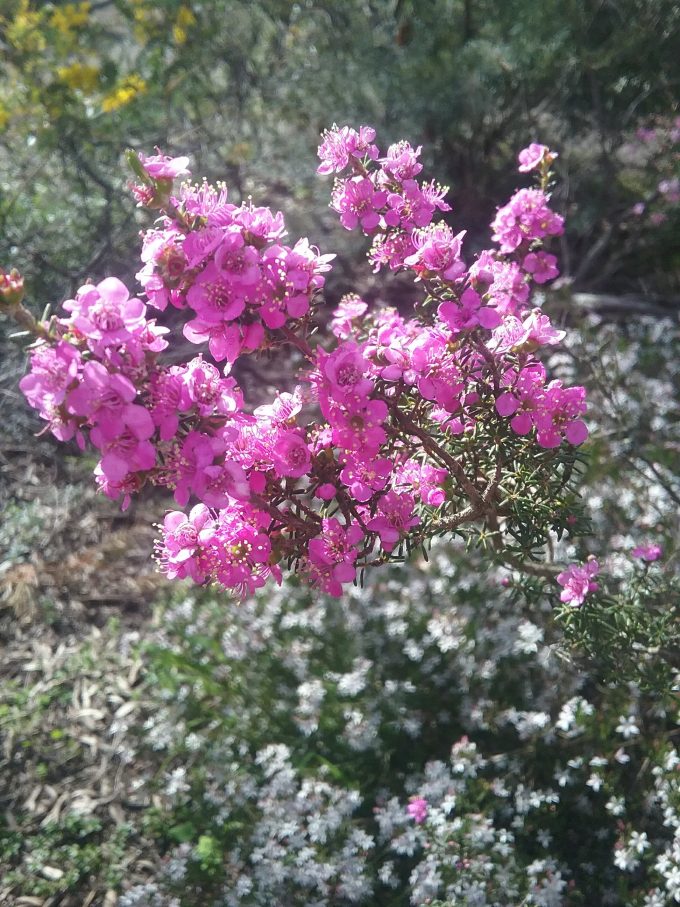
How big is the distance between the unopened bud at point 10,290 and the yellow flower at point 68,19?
14.2 ft

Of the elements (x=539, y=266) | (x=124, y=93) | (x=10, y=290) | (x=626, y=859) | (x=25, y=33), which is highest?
(x=25, y=33)

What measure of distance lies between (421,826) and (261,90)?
4562 mm

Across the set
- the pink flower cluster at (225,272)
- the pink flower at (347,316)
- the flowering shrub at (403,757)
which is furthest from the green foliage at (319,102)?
the pink flower cluster at (225,272)

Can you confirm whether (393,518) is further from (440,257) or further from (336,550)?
(440,257)

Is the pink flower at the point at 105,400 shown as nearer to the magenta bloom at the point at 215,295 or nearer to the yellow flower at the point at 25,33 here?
the magenta bloom at the point at 215,295

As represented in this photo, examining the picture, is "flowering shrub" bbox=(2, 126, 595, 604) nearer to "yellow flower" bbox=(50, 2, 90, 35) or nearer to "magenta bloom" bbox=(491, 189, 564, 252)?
"magenta bloom" bbox=(491, 189, 564, 252)

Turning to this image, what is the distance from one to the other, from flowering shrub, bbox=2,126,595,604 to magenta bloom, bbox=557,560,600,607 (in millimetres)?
22

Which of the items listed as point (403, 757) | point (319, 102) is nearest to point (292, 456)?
point (403, 757)

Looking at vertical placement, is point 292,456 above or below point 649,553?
below

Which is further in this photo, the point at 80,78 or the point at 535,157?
the point at 80,78

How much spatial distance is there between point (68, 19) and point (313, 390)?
14.9ft

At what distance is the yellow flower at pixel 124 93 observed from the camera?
164 inches

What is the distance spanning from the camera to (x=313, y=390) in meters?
1.44

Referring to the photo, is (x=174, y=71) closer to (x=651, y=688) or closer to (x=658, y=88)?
(x=658, y=88)
